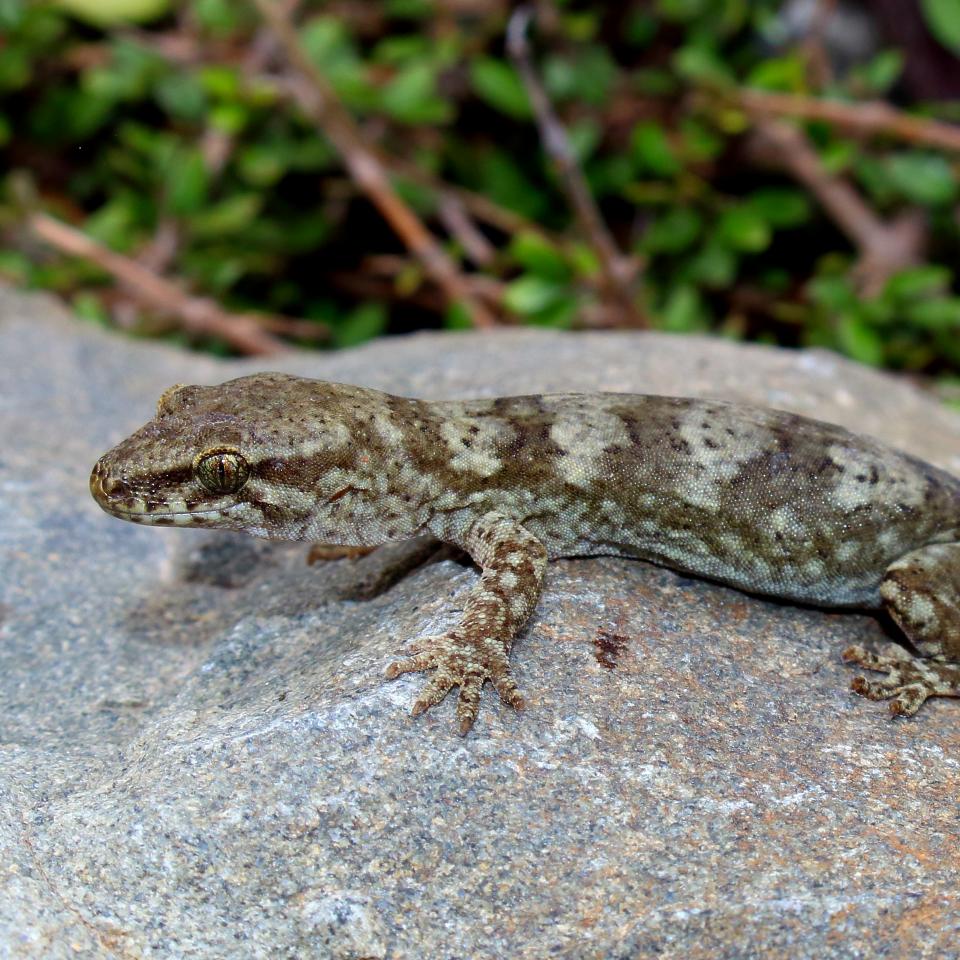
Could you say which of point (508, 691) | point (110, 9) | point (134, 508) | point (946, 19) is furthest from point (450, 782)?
point (110, 9)

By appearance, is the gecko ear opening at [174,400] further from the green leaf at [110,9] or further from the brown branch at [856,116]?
the brown branch at [856,116]

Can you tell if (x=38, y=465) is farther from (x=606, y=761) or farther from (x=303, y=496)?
(x=606, y=761)

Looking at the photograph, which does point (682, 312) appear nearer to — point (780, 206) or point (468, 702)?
point (780, 206)

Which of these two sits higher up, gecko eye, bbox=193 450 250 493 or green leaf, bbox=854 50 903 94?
green leaf, bbox=854 50 903 94

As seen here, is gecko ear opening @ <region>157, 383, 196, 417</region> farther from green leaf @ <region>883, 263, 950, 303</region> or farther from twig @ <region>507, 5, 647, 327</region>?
green leaf @ <region>883, 263, 950, 303</region>

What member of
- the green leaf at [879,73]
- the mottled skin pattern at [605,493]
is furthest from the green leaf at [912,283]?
the mottled skin pattern at [605,493]

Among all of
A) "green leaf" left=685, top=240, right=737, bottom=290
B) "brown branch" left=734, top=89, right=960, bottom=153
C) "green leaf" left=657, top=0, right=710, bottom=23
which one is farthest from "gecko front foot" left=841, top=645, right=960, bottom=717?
"green leaf" left=657, top=0, right=710, bottom=23

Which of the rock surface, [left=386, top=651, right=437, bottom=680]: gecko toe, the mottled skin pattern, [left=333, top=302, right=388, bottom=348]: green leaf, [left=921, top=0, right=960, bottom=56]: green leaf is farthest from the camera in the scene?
[left=333, top=302, right=388, bottom=348]: green leaf
